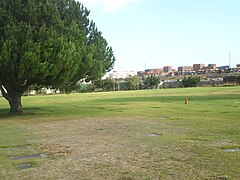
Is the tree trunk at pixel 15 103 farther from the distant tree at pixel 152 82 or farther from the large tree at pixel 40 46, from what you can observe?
the distant tree at pixel 152 82

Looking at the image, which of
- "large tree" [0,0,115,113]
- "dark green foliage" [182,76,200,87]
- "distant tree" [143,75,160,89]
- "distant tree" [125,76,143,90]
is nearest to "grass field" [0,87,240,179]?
"large tree" [0,0,115,113]

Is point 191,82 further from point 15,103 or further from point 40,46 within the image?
point 40,46

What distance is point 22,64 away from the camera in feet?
64.1

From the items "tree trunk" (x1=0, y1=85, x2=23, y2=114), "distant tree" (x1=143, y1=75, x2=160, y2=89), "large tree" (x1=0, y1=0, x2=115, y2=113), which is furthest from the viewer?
"distant tree" (x1=143, y1=75, x2=160, y2=89)

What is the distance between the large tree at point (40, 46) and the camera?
20047mm

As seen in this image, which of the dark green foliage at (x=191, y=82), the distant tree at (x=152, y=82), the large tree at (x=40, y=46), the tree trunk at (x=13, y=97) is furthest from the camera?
the distant tree at (x=152, y=82)

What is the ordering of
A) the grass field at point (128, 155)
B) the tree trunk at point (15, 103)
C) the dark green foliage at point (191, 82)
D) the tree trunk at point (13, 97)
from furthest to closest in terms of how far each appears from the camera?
1. the dark green foliage at point (191, 82)
2. the tree trunk at point (15, 103)
3. the tree trunk at point (13, 97)
4. the grass field at point (128, 155)

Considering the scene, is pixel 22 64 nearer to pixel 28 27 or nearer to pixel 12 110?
pixel 28 27

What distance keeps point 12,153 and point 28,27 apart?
1261cm

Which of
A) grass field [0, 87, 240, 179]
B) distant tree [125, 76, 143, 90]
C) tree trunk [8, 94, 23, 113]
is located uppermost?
distant tree [125, 76, 143, 90]

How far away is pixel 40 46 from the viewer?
20641 mm

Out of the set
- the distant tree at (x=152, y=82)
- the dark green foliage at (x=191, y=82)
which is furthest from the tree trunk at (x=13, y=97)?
the distant tree at (x=152, y=82)

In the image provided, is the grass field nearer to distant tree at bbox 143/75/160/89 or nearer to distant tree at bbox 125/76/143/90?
distant tree at bbox 125/76/143/90

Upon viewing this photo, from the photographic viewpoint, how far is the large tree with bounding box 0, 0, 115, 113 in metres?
20.0
